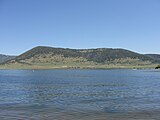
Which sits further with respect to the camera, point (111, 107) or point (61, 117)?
point (111, 107)

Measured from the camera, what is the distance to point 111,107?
37406mm

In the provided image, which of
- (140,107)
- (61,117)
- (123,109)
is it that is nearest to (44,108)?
(61,117)

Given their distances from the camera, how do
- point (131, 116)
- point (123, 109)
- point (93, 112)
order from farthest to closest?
point (123, 109) → point (93, 112) → point (131, 116)

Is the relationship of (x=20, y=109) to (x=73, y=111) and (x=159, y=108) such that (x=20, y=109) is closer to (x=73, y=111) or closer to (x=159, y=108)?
(x=73, y=111)

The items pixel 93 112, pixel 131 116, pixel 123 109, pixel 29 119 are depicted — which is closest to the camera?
pixel 29 119

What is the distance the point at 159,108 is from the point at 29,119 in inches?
609

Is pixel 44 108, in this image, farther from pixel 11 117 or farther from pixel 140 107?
pixel 140 107

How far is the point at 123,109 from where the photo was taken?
35531 millimetres

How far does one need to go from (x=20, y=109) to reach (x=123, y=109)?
37.8 ft

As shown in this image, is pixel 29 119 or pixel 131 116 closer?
pixel 29 119

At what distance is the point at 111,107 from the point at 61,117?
8.85 metres

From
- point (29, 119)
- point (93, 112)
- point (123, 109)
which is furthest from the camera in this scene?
point (123, 109)

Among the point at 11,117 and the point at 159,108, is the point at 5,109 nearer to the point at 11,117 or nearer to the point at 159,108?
the point at 11,117

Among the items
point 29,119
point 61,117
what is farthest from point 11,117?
point 61,117
